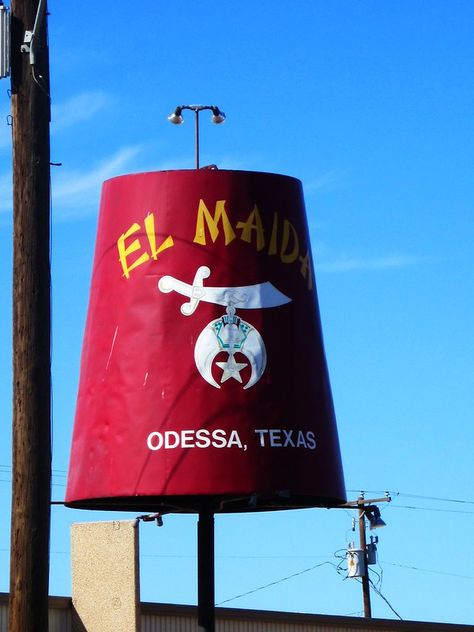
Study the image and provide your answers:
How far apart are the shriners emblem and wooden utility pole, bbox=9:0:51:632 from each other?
136 centimetres

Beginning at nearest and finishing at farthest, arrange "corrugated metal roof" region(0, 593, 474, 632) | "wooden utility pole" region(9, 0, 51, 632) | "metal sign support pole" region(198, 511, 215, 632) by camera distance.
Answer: "wooden utility pole" region(9, 0, 51, 632) < "metal sign support pole" region(198, 511, 215, 632) < "corrugated metal roof" region(0, 593, 474, 632)

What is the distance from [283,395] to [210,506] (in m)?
1.37

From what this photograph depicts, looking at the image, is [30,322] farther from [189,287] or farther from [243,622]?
[243,622]

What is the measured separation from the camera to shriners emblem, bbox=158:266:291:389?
14.1 m

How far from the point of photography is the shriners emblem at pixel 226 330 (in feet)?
46.4

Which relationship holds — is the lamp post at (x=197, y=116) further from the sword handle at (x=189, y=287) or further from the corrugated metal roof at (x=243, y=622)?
the corrugated metal roof at (x=243, y=622)

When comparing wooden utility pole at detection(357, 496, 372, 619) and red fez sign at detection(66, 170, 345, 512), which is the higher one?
wooden utility pole at detection(357, 496, 372, 619)

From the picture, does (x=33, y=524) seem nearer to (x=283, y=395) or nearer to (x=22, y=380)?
(x=22, y=380)

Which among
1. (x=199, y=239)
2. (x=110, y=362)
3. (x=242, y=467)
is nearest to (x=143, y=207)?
(x=199, y=239)

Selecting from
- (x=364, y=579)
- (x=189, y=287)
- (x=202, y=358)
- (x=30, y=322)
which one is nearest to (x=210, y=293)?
(x=189, y=287)

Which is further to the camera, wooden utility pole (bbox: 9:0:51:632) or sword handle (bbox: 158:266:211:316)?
sword handle (bbox: 158:266:211:316)

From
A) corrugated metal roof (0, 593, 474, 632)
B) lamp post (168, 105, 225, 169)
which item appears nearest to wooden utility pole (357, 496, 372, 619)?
corrugated metal roof (0, 593, 474, 632)

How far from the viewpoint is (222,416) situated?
14.0m

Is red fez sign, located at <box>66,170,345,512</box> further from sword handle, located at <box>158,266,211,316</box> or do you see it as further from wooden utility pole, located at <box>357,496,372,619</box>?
wooden utility pole, located at <box>357,496,372,619</box>
